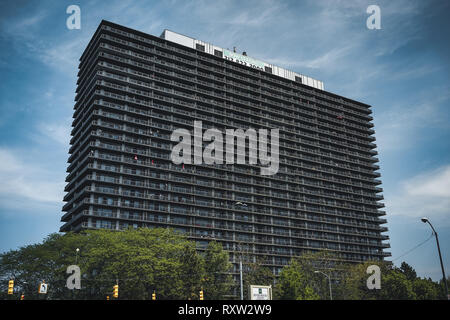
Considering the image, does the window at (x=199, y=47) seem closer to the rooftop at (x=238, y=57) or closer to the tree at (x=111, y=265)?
the rooftop at (x=238, y=57)

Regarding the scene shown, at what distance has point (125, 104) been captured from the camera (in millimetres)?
108750

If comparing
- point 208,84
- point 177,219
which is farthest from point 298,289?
point 208,84

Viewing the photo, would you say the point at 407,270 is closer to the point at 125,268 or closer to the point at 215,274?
the point at 215,274

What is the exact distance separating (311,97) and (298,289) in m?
99.6

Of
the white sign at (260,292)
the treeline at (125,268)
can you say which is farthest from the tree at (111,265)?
the white sign at (260,292)

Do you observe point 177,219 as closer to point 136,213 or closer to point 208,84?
point 136,213

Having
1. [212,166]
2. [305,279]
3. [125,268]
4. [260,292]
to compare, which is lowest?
[260,292]

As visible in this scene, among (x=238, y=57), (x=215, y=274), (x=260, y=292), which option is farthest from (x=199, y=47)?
(x=260, y=292)

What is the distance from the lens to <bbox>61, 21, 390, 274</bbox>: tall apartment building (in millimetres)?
101625

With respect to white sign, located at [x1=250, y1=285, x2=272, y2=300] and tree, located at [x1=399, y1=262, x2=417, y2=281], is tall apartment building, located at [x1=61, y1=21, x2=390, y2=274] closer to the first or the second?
tree, located at [x1=399, y1=262, x2=417, y2=281]

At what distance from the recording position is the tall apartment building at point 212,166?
101625mm

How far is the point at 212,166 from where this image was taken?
117125 millimetres

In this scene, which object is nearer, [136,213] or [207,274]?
[207,274]
